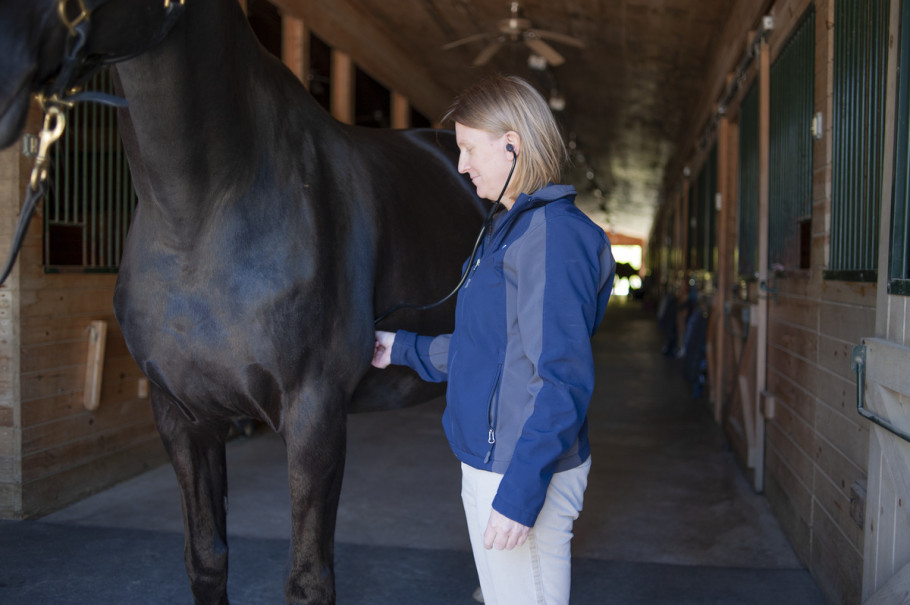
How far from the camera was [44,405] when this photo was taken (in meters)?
3.24

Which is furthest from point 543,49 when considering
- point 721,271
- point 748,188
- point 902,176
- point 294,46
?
point 902,176

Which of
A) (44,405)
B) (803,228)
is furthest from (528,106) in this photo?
(44,405)

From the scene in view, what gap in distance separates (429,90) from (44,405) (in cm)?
624

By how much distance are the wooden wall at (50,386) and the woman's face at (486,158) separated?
2.27 meters

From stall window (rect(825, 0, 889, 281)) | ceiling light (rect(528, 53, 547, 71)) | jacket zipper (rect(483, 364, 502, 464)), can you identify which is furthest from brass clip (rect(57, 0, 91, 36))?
ceiling light (rect(528, 53, 547, 71))

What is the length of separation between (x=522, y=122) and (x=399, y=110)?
6368mm

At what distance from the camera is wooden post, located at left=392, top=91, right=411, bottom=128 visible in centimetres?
743

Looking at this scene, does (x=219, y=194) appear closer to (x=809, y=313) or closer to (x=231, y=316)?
(x=231, y=316)

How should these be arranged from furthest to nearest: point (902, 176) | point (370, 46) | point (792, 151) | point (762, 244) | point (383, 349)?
point (370, 46)
point (762, 244)
point (792, 151)
point (383, 349)
point (902, 176)

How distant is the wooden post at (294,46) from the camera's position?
4934mm

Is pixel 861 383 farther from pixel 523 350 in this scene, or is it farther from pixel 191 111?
pixel 191 111

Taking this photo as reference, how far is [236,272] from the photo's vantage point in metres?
1.60

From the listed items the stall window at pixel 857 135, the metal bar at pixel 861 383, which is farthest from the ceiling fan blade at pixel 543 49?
the metal bar at pixel 861 383

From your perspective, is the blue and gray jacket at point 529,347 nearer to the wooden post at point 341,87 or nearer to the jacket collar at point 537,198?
the jacket collar at point 537,198
